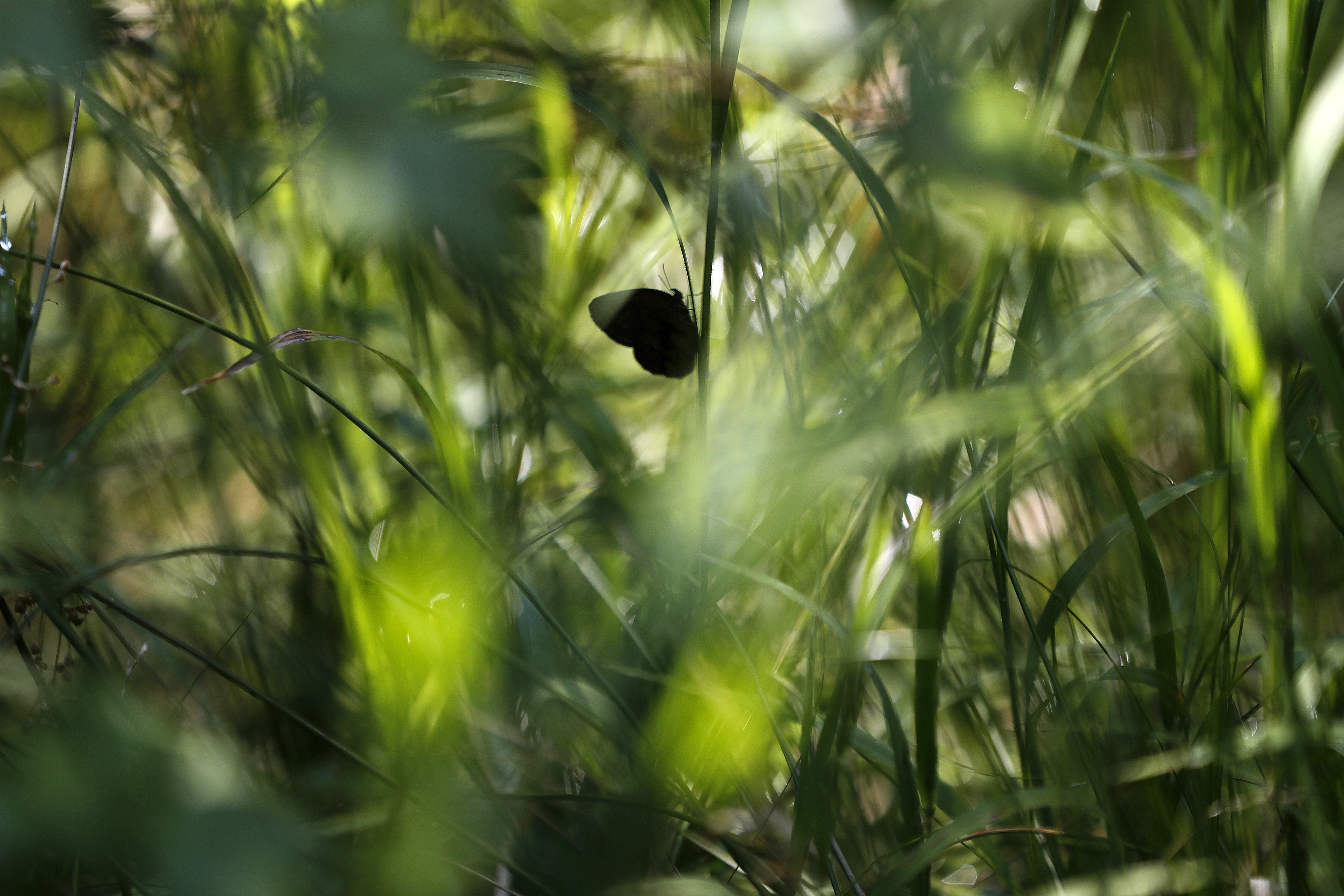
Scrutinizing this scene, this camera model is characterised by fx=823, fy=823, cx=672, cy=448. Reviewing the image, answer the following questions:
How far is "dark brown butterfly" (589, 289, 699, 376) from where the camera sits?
0.57 m

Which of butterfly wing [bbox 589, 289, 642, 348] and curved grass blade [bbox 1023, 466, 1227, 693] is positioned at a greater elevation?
butterfly wing [bbox 589, 289, 642, 348]

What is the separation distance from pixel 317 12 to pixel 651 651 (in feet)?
1.36

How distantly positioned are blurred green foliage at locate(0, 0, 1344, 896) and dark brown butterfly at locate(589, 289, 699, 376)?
46mm

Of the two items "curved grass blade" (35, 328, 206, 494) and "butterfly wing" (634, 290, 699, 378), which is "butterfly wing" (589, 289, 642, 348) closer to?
"butterfly wing" (634, 290, 699, 378)

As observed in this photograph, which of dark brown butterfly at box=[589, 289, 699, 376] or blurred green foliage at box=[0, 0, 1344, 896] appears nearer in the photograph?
blurred green foliage at box=[0, 0, 1344, 896]

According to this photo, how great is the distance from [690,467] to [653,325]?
0.83 feet

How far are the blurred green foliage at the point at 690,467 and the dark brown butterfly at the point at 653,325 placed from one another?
46mm

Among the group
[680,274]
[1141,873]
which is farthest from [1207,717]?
[680,274]

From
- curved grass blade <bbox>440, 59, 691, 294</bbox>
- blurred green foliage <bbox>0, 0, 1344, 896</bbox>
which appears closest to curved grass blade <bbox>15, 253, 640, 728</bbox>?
blurred green foliage <bbox>0, 0, 1344, 896</bbox>

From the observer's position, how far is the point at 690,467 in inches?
13.6

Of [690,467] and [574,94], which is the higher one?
[574,94]

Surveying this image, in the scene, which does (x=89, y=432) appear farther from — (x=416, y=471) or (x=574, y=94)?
(x=574, y=94)

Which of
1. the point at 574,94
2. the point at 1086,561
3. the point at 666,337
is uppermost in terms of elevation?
the point at 574,94

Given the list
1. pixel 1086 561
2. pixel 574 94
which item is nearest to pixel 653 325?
pixel 574 94
